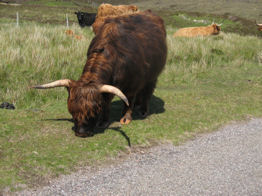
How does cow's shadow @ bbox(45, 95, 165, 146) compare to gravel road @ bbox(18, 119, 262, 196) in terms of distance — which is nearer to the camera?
gravel road @ bbox(18, 119, 262, 196)

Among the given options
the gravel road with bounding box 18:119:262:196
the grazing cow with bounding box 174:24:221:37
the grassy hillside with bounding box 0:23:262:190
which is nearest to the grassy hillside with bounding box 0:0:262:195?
the grassy hillside with bounding box 0:23:262:190

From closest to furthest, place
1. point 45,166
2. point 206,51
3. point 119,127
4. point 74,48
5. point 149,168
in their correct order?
point 45,166
point 149,168
point 119,127
point 74,48
point 206,51

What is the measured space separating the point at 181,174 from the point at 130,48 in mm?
2304

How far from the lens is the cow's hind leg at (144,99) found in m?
7.21

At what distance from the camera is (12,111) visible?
659cm

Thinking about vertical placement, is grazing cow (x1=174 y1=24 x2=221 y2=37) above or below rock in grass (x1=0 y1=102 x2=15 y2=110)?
below

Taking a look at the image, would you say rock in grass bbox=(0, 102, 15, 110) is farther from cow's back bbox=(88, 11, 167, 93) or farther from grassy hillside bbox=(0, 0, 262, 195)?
cow's back bbox=(88, 11, 167, 93)

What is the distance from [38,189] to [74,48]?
7566 millimetres

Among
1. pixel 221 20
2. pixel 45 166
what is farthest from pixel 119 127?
pixel 221 20

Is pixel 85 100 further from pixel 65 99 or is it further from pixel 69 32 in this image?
pixel 69 32

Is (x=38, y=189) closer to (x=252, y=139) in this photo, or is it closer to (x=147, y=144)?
(x=147, y=144)

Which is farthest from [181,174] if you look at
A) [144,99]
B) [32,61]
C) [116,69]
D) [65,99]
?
[32,61]

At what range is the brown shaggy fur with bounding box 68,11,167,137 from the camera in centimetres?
512

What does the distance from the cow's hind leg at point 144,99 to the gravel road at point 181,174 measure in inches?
60.3
